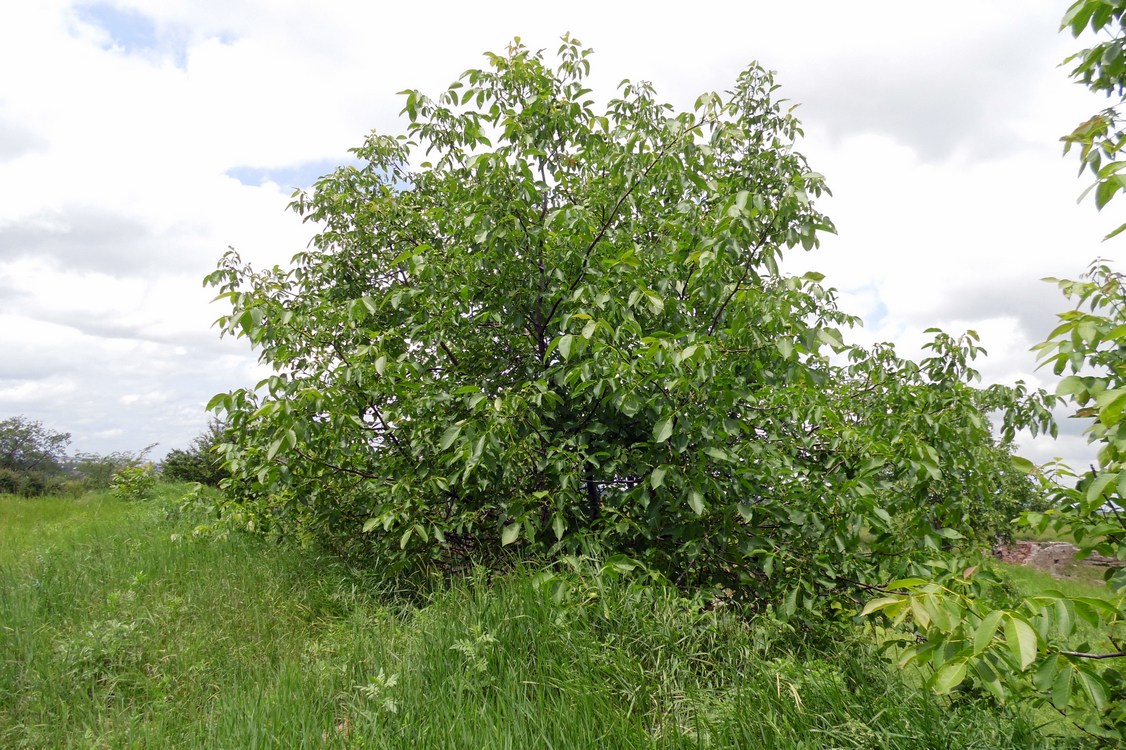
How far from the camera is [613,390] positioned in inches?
137

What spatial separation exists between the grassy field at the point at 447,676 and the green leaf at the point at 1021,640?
38.3 inches

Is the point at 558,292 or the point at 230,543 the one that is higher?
the point at 558,292

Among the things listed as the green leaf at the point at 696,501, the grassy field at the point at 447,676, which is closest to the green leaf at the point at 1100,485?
the grassy field at the point at 447,676

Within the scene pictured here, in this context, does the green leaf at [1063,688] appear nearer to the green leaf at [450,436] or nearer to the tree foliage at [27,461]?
the green leaf at [450,436]

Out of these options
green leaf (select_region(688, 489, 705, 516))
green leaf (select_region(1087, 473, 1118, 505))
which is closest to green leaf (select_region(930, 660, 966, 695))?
green leaf (select_region(1087, 473, 1118, 505))

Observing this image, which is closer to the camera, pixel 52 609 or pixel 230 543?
pixel 52 609

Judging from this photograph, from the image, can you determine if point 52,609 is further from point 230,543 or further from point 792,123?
point 792,123

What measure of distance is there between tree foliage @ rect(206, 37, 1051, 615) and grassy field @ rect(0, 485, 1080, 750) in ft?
1.32

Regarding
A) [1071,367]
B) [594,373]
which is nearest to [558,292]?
[594,373]

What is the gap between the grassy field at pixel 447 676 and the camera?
2586 millimetres

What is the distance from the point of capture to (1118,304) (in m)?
2.63

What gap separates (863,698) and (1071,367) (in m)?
1.58

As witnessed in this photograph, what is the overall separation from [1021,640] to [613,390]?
7.05 feet

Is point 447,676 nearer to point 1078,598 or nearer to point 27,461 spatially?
point 1078,598
